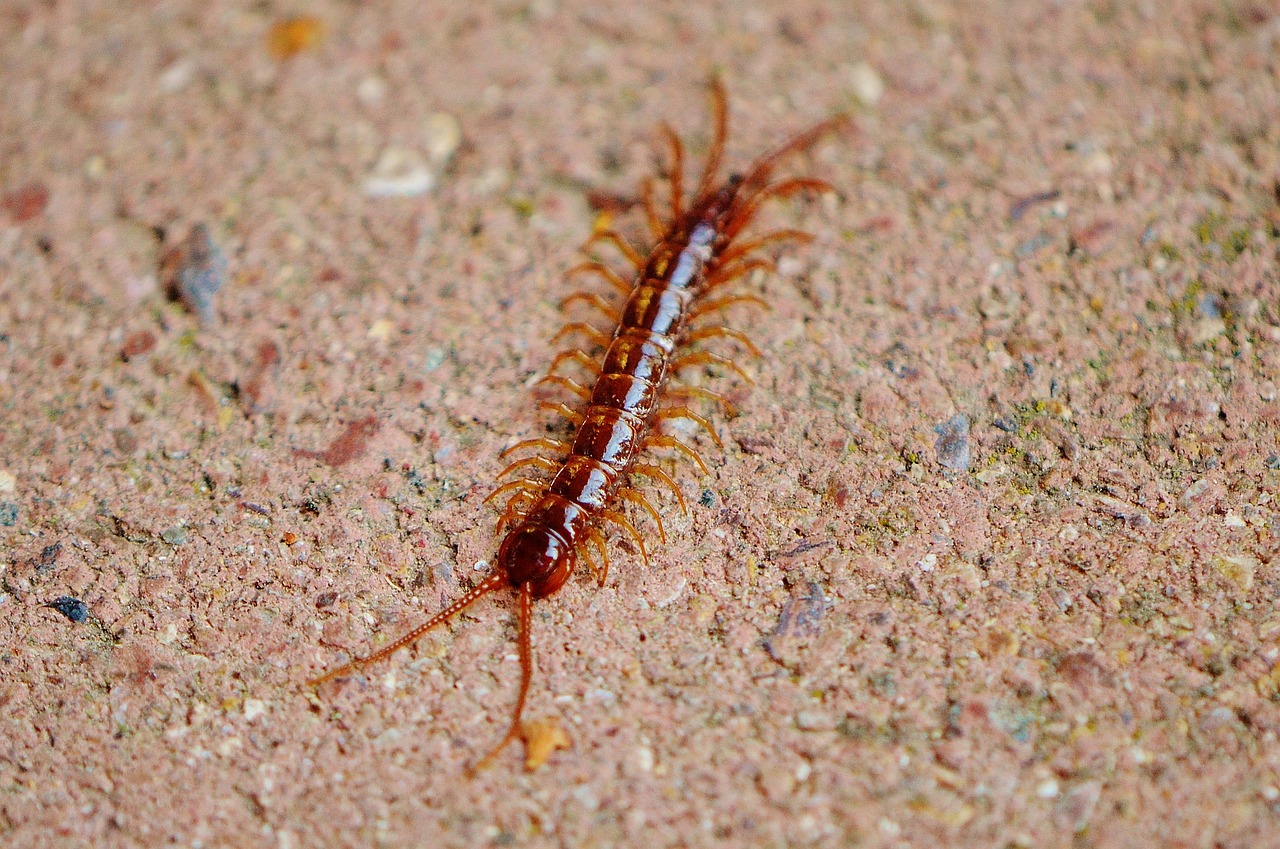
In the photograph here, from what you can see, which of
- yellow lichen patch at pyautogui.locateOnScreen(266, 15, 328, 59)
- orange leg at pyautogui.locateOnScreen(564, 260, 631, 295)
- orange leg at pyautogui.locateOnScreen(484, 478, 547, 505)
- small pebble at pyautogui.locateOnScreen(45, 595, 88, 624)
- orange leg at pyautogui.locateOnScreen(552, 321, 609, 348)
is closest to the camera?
small pebble at pyautogui.locateOnScreen(45, 595, 88, 624)

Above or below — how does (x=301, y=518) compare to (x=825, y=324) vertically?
below

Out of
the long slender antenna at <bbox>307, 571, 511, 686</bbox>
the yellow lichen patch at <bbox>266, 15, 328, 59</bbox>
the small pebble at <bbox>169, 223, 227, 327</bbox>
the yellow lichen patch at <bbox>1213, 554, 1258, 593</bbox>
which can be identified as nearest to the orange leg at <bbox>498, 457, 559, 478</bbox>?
the long slender antenna at <bbox>307, 571, 511, 686</bbox>

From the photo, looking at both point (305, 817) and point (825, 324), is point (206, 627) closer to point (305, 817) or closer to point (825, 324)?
point (305, 817)

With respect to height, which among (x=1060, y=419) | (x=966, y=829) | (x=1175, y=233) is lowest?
(x=966, y=829)

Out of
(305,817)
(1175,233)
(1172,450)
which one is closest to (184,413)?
(305,817)

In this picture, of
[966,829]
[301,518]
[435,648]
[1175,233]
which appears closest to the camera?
[966,829]

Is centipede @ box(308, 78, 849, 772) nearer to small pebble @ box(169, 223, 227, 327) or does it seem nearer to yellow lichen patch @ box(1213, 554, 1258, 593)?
small pebble @ box(169, 223, 227, 327)
